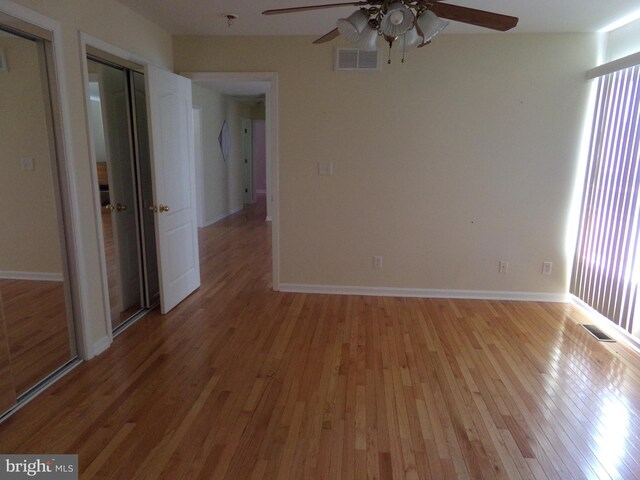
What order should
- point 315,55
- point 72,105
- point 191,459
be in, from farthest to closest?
point 315,55 < point 72,105 < point 191,459

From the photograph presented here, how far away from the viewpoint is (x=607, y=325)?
339 centimetres

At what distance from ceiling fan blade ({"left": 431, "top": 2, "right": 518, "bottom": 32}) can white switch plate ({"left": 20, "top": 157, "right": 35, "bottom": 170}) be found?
2.63 meters

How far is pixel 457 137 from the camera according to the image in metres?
3.72

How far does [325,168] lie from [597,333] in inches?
105

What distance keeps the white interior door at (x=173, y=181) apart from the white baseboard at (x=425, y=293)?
1023 mm

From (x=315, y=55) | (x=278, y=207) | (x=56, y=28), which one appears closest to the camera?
(x=56, y=28)

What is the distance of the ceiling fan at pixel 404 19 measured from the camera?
1697 millimetres

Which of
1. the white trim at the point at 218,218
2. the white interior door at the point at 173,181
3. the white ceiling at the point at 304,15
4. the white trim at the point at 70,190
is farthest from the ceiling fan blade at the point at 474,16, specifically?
the white trim at the point at 218,218

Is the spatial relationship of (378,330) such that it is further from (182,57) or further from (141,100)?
(182,57)

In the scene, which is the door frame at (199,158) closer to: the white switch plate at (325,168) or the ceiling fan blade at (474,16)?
the white switch plate at (325,168)

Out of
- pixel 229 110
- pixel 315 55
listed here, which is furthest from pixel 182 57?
pixel 229 110

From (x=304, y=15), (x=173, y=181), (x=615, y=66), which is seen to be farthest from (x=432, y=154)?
(x=173, y=181)

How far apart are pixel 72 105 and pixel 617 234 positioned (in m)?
4.01

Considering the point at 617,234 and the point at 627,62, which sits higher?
the point at 627,62
